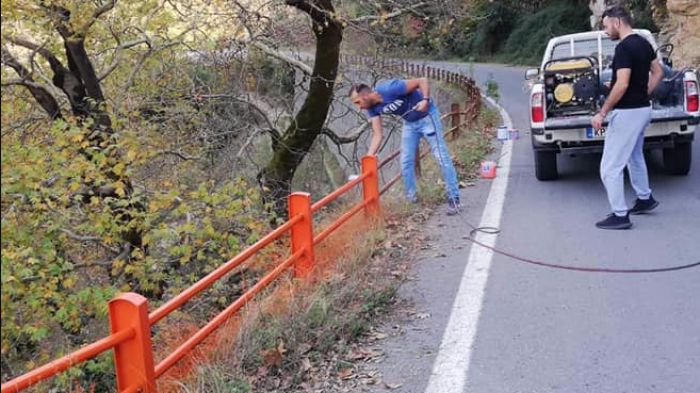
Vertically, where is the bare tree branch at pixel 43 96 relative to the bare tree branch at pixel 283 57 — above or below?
below

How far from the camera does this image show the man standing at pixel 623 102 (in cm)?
645

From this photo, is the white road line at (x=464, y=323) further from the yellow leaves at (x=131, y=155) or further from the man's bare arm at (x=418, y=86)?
the yellow leaves at (x=131, y=155)

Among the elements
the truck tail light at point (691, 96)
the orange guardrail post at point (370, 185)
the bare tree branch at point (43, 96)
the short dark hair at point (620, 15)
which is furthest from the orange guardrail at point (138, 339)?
the truck tail light at point (691, 96)

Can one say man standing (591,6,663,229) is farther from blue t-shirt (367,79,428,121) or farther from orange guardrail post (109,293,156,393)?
orange guardrail post (109,293,156,393)

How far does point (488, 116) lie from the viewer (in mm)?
16500

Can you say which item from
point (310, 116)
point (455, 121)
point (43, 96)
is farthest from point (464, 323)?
point (455, 121)

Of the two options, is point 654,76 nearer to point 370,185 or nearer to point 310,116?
point 370,185

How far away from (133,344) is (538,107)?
6.30 meters

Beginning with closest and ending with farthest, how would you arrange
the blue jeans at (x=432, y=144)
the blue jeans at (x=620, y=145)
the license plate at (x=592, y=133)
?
the blue jeans at (x=620, y=145)
the blue jeans at (x=432, y=144)
the license plate at (x=592, y=133)

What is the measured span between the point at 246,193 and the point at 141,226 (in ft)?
4.32

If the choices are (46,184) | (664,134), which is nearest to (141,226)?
(46,184)

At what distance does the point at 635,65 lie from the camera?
21.3ft

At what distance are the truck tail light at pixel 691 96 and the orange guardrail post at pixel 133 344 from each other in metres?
6.74

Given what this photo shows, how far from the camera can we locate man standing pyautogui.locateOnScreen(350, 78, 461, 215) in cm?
750
